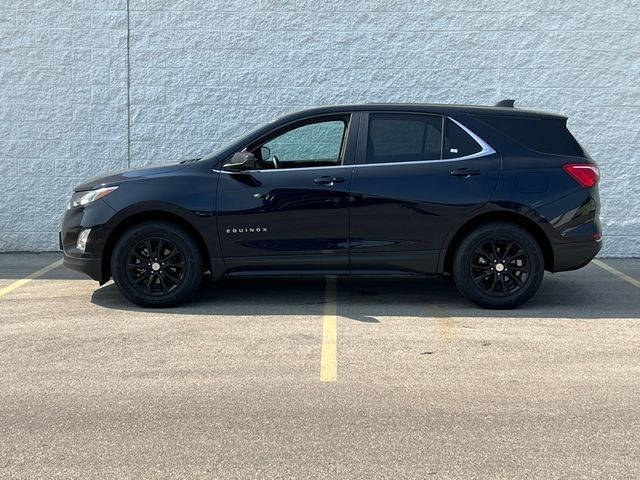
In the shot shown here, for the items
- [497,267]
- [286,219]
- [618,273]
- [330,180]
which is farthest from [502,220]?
[618,273]

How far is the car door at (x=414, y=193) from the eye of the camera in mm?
7418

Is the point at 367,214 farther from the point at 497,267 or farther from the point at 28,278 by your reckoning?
the point at 28,278

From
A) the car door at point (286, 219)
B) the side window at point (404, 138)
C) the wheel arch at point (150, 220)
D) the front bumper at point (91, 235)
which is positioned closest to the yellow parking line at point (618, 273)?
the side window at point (404, 138)

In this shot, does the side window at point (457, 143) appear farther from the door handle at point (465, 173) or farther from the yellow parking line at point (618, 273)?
the yellow parking line at point (618, 273)

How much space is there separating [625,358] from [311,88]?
6.24 metres

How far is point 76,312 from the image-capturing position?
7418 mm

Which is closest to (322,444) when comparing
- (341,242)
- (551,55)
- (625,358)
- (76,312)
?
(625,358)

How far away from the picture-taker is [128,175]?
760 cm

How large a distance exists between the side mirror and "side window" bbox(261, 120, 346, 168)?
8.8 inches

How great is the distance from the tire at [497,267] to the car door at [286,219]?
1090 millimetres

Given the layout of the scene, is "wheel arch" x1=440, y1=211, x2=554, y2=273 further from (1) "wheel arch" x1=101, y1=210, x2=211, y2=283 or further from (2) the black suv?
(1) "wheel arch" x1=101, y1=210, x2=211, y2=283

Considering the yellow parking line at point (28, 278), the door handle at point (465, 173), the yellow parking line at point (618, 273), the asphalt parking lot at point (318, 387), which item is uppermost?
the door handle at point (465, 173)

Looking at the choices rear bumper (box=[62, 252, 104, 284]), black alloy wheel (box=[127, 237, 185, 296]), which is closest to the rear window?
black alloy wheel (box=[127, 237, 185, 296])

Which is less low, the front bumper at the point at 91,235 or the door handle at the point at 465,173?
the door handle at the point at 465,173
